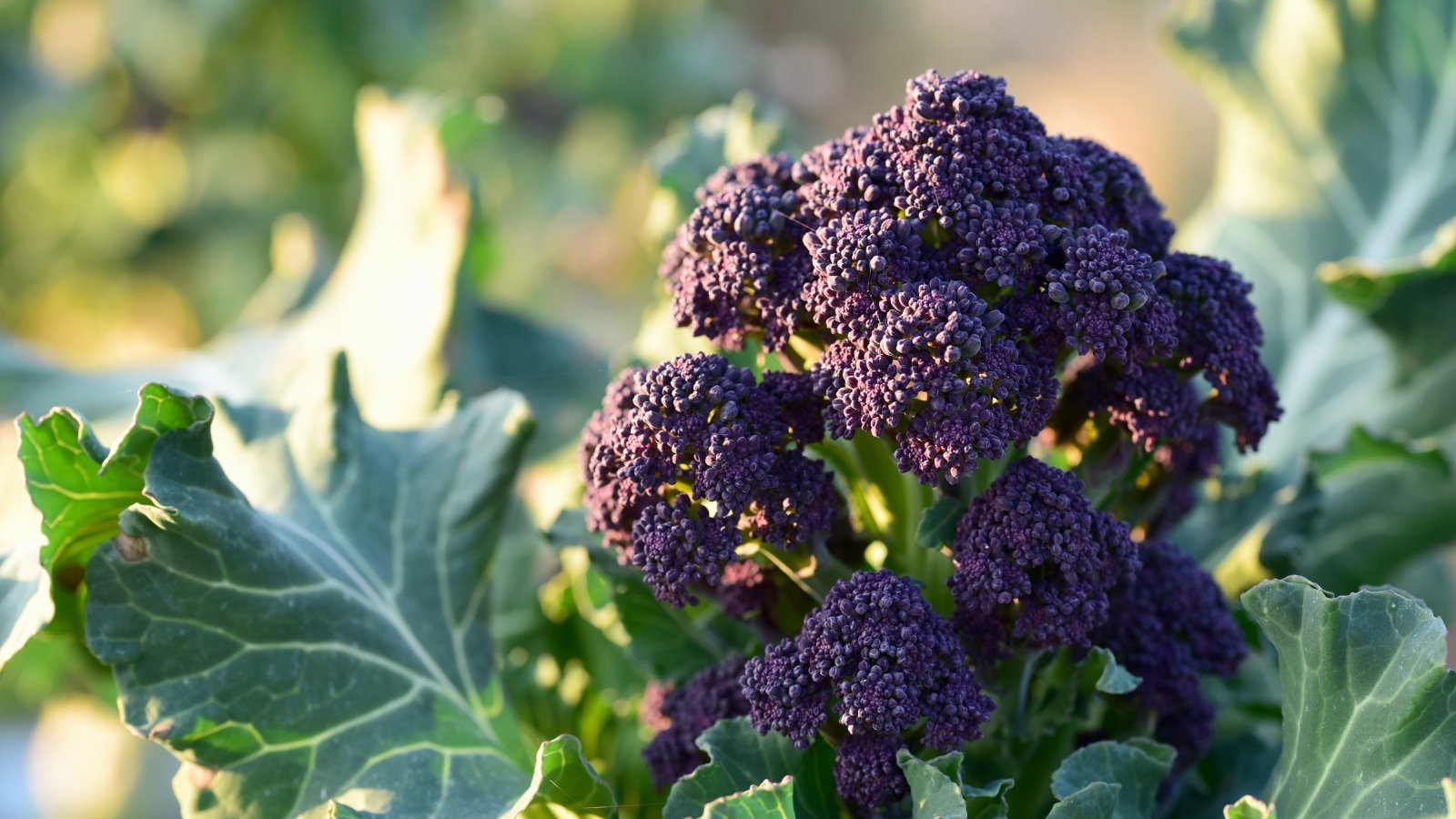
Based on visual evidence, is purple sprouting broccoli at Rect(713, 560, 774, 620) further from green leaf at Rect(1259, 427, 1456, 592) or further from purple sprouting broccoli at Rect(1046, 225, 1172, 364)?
green leaf at Rect(1259, 427, 1456, 592)

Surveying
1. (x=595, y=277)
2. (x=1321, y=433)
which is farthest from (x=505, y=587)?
(x=595, y=277)

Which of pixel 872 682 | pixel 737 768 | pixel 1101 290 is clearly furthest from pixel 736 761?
pixel 1101 290

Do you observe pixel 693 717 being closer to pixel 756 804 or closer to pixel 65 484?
pixel 756 804

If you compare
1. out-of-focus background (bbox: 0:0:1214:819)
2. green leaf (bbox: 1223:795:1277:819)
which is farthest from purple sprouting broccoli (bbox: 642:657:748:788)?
out-of-focus background (bbox: 0:0:1214:819)

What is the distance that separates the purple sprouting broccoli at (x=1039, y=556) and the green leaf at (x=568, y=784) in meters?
0.23

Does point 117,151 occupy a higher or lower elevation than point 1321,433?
higher

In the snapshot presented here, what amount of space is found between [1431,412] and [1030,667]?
1.82 feet

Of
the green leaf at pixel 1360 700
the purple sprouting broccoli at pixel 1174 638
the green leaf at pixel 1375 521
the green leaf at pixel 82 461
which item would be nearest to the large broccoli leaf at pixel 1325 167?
the green leaf at pixel 1375 521

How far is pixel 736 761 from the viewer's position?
2.34 feet

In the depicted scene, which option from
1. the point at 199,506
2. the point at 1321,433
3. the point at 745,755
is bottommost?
the point at 745,755

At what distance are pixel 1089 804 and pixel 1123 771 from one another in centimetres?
6

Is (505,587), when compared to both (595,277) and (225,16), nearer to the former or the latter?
(225,16)

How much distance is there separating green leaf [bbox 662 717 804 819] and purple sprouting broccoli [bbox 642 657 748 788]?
0.05m

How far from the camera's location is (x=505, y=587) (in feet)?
3.65
